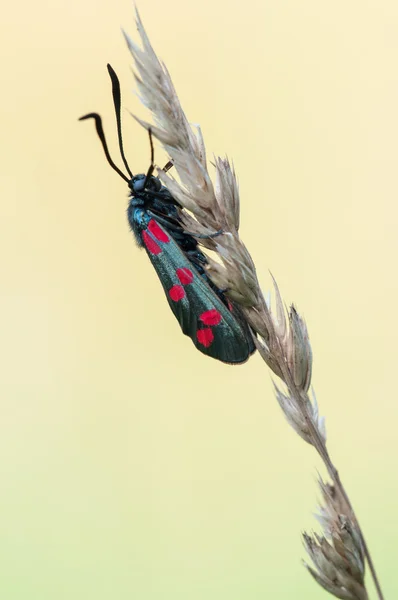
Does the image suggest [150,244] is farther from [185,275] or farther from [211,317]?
[211,317]

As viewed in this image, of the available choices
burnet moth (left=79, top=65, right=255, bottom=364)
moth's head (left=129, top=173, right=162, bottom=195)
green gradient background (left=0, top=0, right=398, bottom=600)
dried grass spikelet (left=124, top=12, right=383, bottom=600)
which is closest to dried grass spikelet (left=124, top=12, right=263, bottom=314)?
dried grass spikelet (left=124, top=12, right=383, bottom=600)

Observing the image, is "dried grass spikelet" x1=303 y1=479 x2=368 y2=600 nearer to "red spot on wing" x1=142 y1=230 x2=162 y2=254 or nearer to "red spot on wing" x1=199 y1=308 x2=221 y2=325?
"red spot on wing" x1=199 y1=308 x2=221 y2=325

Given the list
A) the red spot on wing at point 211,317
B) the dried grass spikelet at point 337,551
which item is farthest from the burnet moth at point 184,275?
the dried grass spikelet at point 337,551

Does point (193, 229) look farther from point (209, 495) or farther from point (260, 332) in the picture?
point (209, 495)

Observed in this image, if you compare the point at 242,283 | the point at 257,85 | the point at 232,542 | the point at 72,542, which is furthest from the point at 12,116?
the point at 242,283

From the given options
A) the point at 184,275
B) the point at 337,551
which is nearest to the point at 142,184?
A: the point at 184,275
